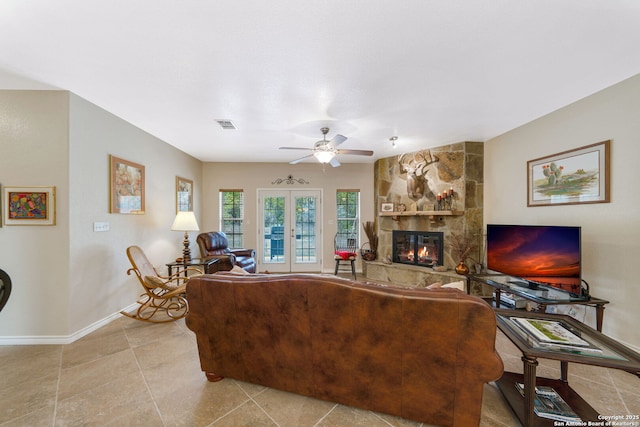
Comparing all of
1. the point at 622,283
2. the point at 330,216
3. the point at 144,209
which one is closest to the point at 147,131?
the point at 144,209

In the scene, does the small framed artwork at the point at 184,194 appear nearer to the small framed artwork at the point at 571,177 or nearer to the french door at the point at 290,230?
the french door at the point at 290,230

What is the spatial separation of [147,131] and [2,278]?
93.5 inches

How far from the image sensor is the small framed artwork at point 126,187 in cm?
312

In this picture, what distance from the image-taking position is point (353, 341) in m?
1.51

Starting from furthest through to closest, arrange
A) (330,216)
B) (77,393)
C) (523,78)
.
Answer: (330,216) → (523,78) → (77,393)

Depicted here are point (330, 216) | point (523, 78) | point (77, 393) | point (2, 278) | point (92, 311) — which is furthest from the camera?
point (330, 216)

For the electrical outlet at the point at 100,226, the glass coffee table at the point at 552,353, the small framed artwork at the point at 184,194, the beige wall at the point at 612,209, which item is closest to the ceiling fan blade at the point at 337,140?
the glass coffee table at the point at 552,353

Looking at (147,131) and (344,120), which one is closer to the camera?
(344,120)

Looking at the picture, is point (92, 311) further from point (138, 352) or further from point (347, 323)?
point (347, 323)

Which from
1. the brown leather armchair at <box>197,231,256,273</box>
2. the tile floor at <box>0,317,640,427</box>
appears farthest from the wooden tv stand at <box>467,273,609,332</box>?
Answer: the brown leather armchair at <box>197,231,256,273</box>

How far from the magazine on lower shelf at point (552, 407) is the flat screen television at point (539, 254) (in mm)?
1374

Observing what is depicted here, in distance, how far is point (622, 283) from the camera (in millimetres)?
2410

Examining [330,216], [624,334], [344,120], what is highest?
[344,120]

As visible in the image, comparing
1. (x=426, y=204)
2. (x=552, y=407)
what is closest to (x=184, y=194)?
(x=426, y=204)
